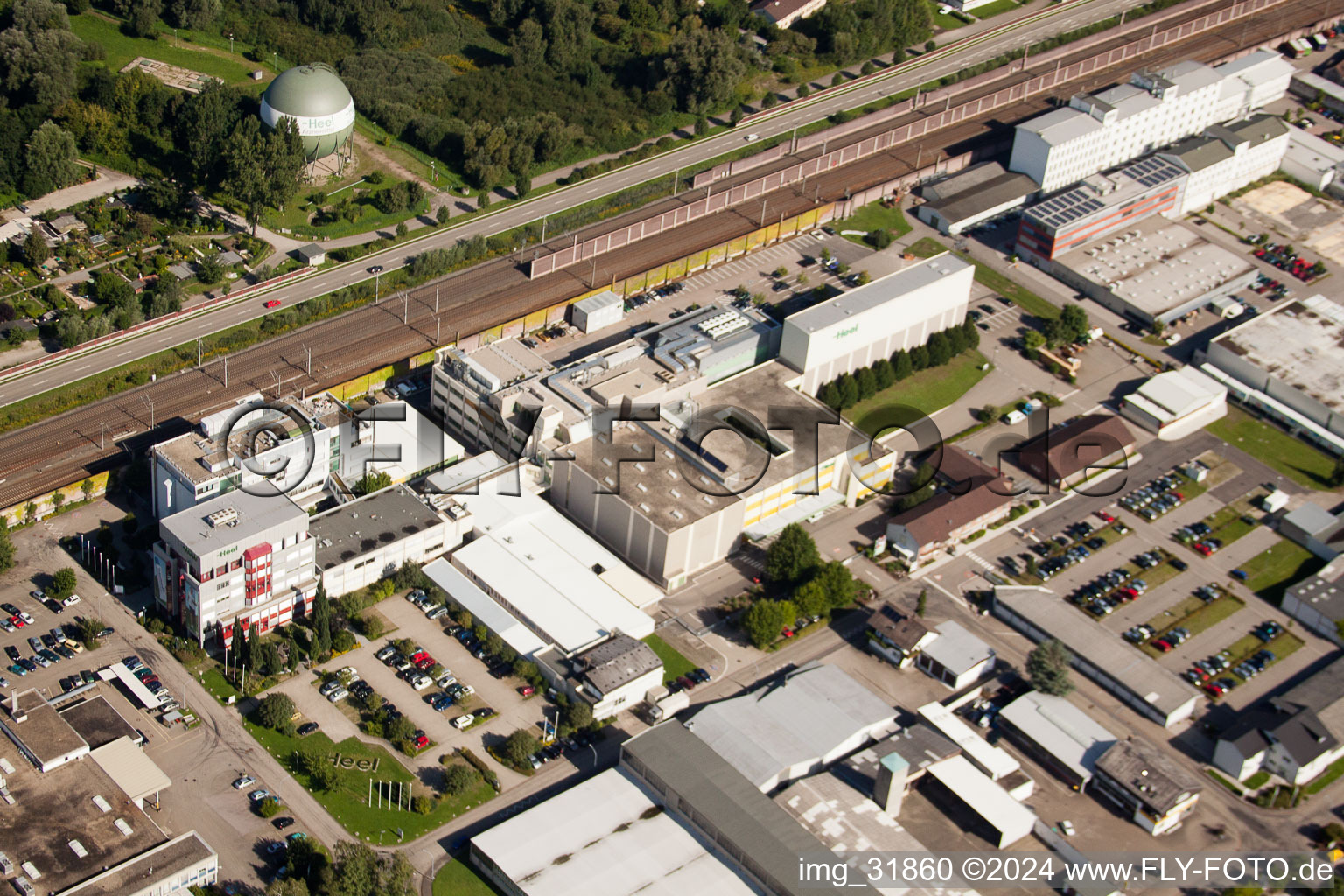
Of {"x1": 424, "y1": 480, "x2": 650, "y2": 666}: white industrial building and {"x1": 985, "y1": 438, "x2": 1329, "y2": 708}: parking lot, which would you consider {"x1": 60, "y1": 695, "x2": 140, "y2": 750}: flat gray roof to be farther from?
{"x1": 985, "y1": 438, "x2": 1329, "y2": 708}: parking lot

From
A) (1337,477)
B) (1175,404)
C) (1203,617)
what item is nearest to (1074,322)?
(1175,404)

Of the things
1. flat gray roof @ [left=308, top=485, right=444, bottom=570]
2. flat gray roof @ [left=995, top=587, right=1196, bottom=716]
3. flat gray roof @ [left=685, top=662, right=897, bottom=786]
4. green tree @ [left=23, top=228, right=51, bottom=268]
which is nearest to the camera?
flat gray roof @ [left=685, top=662, right=897, bottom=786]

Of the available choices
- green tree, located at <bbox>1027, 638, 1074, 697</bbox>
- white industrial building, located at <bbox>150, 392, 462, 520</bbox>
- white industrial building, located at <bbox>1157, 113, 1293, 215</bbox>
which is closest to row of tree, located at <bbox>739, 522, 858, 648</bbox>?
green tree, located at <bbox>1027, 638, 1074, 697</bbox>

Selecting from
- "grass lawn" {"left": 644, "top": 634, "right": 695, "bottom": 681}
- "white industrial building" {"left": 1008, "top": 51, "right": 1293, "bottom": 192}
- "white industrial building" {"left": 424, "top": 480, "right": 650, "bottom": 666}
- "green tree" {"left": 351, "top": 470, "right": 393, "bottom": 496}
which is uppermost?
"white industrial building" {"left": 1008, "top": 51, "right": 1293, "bottom": 192}

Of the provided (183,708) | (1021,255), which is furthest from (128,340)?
(1021,255)

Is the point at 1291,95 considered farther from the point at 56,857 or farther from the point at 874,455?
the point at 56,857

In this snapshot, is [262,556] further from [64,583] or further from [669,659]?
[669,659]
